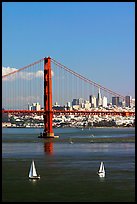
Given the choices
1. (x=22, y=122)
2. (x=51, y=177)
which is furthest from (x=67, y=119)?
(x=51, y=177)

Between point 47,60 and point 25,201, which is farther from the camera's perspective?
point 47,60

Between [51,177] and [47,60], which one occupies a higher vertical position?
[47,60]

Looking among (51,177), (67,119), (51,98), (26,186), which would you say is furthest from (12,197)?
(67,119)

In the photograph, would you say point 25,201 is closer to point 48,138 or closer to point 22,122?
point 48,138

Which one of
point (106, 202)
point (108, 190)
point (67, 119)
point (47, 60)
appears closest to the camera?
point (106, 202)

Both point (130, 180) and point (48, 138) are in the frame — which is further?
point (48, 138)

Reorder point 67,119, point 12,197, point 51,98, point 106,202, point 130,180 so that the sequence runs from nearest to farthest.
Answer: point 106,202, point 12,197, point 130,180, point 51,98, point 67,119

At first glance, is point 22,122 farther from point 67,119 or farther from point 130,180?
point 130,180

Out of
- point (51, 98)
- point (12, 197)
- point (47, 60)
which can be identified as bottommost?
point (12, 197)

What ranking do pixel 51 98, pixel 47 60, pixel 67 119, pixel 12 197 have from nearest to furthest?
pixel 12 197
pixel 51 98
pixel 47 60
pixel 67 119
